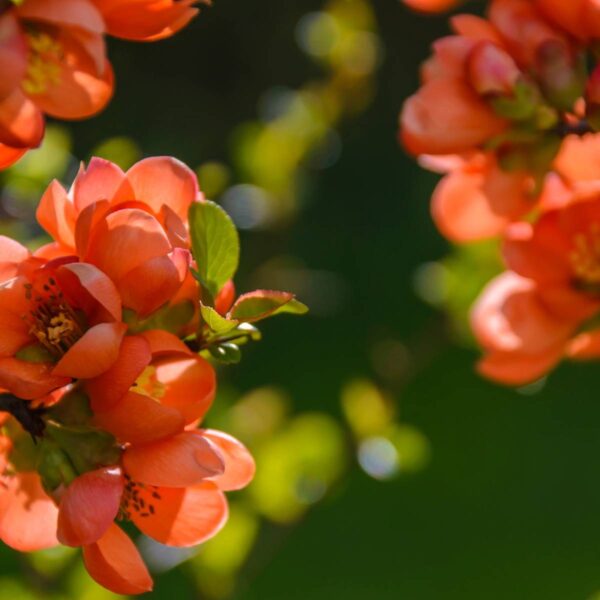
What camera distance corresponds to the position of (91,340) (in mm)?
473

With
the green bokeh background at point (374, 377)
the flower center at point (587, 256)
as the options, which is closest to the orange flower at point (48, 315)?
the flower center at point (587, 256)

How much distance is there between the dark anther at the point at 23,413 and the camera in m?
0.50

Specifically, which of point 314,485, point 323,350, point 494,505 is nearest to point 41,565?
point 314,485

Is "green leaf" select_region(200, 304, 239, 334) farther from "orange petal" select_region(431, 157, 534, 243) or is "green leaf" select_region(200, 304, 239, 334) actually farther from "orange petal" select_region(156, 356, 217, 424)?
"orange petal" select_region(431, 157, 534, 243)

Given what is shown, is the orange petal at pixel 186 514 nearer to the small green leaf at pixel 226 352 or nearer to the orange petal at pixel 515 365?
the small green leaf at pixel 226 352

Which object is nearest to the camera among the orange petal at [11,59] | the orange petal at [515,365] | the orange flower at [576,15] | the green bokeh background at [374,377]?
the orange petal at [11,59]

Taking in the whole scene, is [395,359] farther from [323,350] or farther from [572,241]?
[323,350]

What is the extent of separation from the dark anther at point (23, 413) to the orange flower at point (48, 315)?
2 cm

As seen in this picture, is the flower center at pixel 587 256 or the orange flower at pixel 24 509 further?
the flower center at pixel 587 256

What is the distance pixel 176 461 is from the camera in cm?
48

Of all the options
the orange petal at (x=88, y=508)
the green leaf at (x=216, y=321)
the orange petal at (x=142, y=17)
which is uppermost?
the orange petal at (x=142, y=17)

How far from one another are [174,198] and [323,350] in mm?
2603

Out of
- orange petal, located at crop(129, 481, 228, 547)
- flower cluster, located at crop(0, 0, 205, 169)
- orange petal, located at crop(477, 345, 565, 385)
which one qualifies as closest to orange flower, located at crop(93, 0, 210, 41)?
flower cluster, located at crop(0, 0, 205, 169)

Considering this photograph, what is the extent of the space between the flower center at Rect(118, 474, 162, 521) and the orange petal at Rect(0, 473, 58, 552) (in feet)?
0.11
